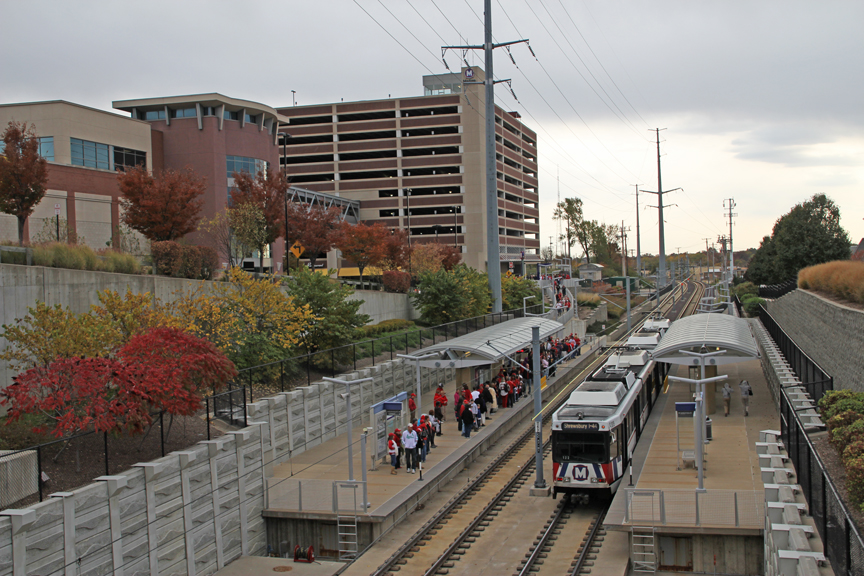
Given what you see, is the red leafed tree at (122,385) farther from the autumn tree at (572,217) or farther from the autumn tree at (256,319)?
the autumn tree at (572,217)

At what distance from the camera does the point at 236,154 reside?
60.3 m

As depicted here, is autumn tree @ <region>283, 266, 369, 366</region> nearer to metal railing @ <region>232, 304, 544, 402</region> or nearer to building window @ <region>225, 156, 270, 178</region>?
metal railing @ <region>232, 304, 544, 402</region>

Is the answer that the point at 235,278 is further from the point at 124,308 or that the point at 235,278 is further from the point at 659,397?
the point at 659,397

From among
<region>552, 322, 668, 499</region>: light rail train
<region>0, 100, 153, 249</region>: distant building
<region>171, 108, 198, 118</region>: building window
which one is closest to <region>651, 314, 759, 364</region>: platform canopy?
<region>552, 322, 668, 499</region>: light rail train

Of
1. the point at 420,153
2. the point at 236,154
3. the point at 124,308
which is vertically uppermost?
the point at 420,153

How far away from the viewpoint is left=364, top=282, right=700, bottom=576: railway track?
53.7 ft

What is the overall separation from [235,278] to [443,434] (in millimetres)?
9856

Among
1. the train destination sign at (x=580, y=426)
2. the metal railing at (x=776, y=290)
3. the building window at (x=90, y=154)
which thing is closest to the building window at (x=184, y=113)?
the building window at (x=90, y=154)

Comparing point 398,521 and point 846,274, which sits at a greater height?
point 846,274

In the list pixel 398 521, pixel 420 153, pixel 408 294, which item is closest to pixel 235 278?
pixel 398 521

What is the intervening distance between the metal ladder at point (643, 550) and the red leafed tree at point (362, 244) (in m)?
41.9

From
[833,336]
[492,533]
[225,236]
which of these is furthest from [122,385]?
[225,236]

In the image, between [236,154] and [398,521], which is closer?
[398,521]

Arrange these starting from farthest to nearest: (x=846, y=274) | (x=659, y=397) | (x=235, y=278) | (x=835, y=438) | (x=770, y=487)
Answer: (x=659, y=397), (x=846, y=274), (x=235, y=278), (x=835, y=438), (x=770, y=487)
